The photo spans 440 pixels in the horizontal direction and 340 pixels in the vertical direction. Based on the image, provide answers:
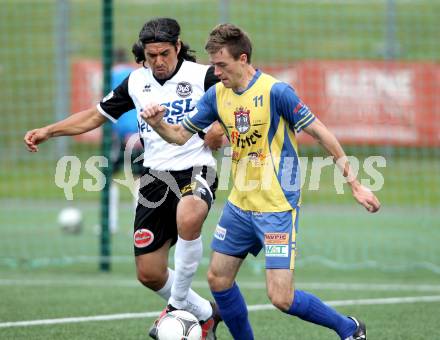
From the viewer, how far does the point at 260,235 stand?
579cm

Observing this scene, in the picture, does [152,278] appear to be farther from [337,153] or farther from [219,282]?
[337,153]

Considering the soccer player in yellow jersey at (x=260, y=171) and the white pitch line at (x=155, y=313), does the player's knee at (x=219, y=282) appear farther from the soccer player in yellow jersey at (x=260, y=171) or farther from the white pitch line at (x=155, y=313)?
the white pitch line at (x=155, y=313)

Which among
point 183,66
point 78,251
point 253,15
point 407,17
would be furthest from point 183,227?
point 253,15

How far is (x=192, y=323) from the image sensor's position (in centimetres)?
602

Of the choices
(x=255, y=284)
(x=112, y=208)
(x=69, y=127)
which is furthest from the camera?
(x=112, y=208)

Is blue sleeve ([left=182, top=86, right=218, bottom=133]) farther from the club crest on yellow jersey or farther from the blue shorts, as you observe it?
the blue shorts

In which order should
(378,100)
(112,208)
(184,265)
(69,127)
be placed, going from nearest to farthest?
(184,265), (69,127), (112,208), (378,100)

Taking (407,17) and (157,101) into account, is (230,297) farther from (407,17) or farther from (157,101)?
(407,17)

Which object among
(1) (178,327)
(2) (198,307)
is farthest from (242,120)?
(2) (198,307)

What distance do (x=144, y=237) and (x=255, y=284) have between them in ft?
8.87

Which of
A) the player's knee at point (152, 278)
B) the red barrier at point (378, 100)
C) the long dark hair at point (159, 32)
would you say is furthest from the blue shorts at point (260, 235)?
the red barrier at point (378, 100)

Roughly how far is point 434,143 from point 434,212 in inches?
55.0

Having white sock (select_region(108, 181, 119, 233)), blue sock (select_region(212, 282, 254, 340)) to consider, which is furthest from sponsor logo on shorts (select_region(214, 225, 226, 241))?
white sock (select_region(108, 181, 119, 233))

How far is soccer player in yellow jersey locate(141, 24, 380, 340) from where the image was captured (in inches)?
224
